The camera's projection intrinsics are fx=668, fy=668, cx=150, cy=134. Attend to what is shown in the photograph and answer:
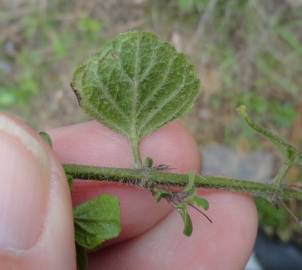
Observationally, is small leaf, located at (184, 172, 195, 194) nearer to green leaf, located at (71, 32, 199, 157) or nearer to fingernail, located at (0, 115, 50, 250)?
green leaf, located at (71, 32, 199, 157)

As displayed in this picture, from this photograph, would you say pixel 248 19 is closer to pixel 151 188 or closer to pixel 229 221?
pixel 229 221

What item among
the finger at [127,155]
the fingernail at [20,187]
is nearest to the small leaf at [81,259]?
the fingernail at [20,187]

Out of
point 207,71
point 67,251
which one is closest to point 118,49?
point 67,251

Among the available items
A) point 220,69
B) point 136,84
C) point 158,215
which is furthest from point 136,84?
point 220,69

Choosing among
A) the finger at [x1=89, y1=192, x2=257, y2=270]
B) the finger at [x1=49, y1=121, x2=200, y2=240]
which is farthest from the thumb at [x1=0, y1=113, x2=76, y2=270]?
the finger at [x1=89, y1=192, x2=257, y2=270]

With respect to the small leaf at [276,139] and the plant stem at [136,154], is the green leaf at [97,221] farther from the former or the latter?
the small leaf at [276,139]

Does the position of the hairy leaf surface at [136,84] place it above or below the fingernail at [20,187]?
above
